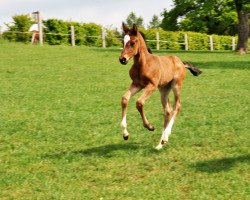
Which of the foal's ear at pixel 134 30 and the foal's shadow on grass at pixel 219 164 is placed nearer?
the foal's shadow on grass at pixel 219 164

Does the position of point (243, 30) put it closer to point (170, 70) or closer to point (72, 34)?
point (72, 34)

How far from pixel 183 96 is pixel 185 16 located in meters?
53.5

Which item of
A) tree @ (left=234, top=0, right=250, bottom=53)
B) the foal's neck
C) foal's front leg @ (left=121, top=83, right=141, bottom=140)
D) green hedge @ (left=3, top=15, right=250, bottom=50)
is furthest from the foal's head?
tree @ (left=234, top=0, right=250, bottom=53)

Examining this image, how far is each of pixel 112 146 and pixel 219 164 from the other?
2430mm

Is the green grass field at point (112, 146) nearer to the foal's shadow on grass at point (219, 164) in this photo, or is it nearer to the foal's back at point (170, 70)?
the foal's shadow on grass at point (219, 164)

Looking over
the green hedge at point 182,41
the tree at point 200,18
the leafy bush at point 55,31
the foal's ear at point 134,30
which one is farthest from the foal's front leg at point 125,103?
the tree at point 200,18

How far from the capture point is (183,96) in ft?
54.4

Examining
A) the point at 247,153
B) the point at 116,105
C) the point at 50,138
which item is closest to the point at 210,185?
the point at 247,153

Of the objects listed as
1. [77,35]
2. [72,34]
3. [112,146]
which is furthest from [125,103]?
[77,35]

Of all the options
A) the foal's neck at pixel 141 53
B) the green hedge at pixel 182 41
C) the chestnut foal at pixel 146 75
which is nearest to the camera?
the chestnut foal at pixel 146 75

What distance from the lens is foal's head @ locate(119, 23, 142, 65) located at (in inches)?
318

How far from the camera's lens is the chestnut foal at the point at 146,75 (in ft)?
26.9

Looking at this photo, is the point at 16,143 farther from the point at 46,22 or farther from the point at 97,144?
the point at 46,22

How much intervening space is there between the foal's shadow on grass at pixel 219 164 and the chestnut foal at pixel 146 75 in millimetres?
1071
